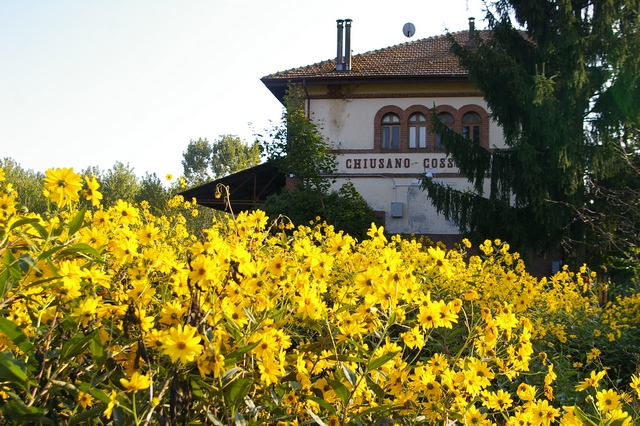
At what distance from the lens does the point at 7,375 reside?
1.67 meters

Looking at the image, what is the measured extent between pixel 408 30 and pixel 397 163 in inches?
261

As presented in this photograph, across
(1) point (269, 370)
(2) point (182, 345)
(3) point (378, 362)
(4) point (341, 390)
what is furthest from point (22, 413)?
(3) point (378, 362)

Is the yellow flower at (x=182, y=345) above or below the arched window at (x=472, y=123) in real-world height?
below

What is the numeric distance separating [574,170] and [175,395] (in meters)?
13.9

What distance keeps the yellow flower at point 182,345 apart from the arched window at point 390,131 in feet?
63.3

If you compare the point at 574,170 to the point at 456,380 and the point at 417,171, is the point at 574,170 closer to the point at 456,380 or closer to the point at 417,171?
the point at 417,171

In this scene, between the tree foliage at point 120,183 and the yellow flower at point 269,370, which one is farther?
the tree foliage at point 120,183

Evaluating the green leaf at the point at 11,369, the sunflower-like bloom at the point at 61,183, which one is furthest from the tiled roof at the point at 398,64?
the green leaf at the point at 11,369

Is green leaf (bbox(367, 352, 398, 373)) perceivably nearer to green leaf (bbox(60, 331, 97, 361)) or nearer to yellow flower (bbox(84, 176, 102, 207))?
green leaf (bbox(60, 331, 97, 361))

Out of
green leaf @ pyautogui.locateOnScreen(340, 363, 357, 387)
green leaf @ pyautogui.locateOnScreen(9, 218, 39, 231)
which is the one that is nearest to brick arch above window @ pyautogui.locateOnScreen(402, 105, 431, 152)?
green leaf @ pyautogui.locateOnScreen(340, 363, 357, 387)

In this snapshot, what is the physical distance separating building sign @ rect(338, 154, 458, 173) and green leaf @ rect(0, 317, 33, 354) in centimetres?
1898

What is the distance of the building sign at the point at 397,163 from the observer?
20.4 metres

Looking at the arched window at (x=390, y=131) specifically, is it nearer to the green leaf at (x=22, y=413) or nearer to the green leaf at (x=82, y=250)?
the green leaf at (x=82, y=250)

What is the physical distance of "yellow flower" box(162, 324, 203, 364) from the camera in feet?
5.61
